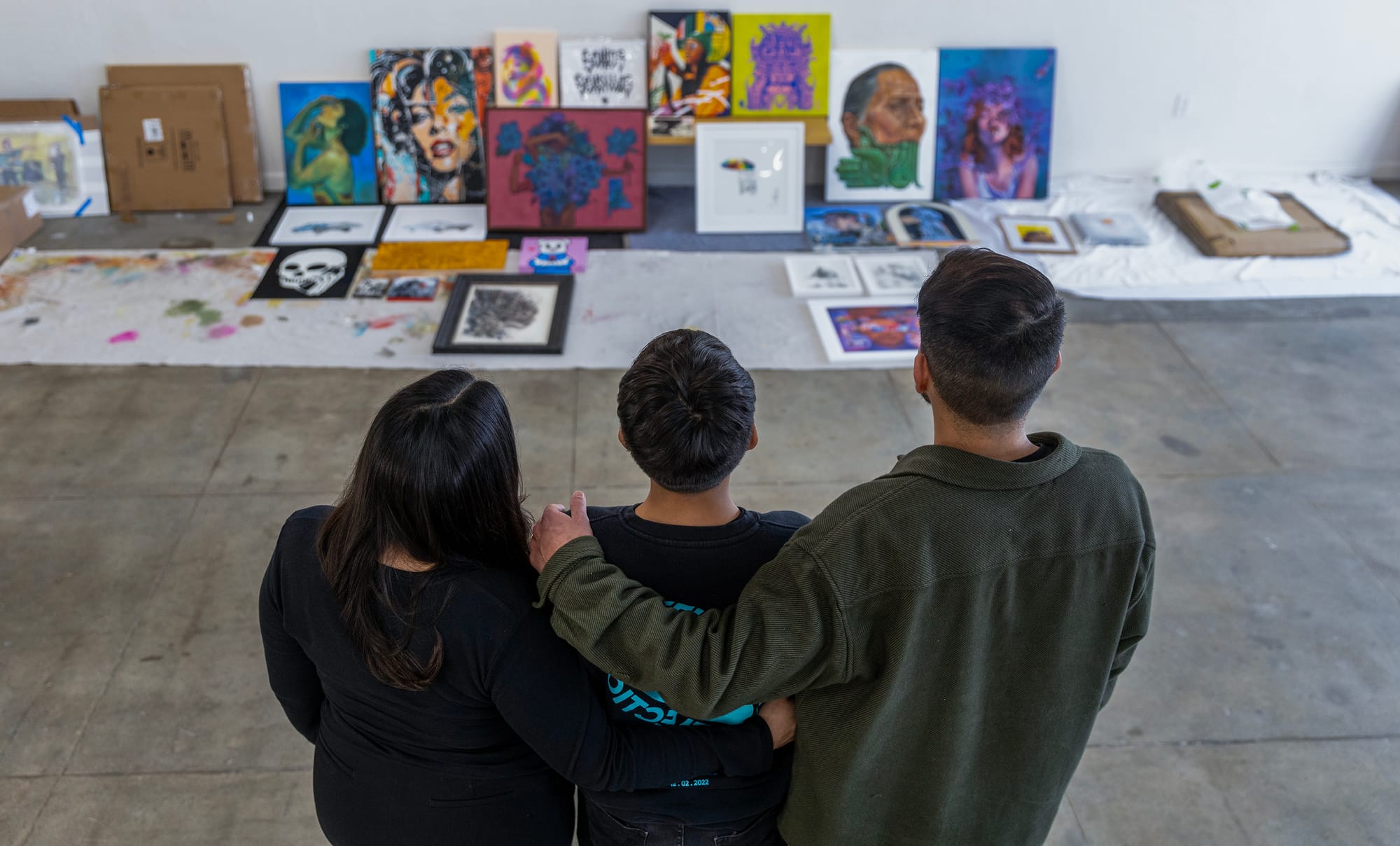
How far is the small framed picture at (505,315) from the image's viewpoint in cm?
428

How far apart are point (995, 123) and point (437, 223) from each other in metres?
2.84

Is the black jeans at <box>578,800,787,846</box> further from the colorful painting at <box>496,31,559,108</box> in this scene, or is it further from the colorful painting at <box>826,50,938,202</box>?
the colorful painting at <box>826,50,938,202</box>

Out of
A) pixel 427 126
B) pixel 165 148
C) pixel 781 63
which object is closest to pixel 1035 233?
pixel 781 63

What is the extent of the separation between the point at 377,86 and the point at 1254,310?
4.17 metres

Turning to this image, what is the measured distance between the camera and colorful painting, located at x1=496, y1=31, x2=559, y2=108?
17.4 ft

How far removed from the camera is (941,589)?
1319mm

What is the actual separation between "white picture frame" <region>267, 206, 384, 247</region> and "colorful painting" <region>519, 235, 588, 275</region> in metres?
0.75

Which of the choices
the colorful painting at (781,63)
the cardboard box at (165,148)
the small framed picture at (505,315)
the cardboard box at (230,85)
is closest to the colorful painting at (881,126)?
the colorful painting at (781,63)

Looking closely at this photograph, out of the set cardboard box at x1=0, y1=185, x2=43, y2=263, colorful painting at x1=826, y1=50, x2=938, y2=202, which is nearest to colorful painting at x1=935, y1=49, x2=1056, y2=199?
colorful painting at x1=826, y1=50, x2=938, y2=202

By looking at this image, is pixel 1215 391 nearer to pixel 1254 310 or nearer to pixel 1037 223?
pixel 1254 310

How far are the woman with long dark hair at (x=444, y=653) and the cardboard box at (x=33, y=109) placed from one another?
15.6 feet

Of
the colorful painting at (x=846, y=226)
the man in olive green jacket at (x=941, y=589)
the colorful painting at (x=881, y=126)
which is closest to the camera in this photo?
the man in olive green jacket at (x=941, y=589)

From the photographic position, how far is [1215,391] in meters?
4.13

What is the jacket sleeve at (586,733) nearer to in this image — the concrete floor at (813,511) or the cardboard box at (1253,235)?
the concrete floor at (813,511)
